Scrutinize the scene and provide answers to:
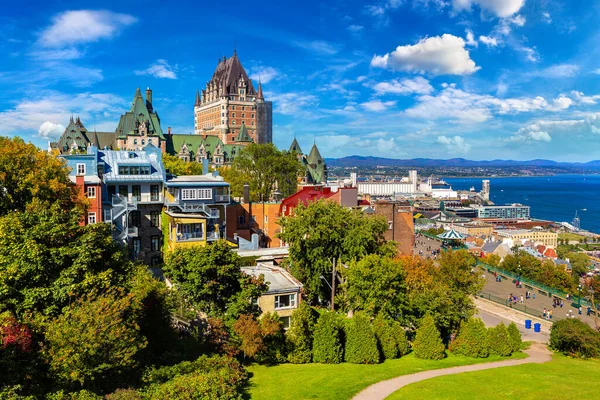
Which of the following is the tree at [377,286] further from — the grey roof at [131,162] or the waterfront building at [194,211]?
the grey roof at [131,162]

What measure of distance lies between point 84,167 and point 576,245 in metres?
152

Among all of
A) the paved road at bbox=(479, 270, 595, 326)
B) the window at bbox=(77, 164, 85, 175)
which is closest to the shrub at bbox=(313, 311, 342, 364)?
the paved road at bbox=(479, 270, 595, 326)

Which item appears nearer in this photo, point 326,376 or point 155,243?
point 326,376

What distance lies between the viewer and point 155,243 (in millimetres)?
41469

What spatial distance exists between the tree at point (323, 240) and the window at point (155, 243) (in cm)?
1166

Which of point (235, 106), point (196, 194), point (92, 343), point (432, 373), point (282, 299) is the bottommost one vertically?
point (432, 373)

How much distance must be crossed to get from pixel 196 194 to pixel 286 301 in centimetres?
1546

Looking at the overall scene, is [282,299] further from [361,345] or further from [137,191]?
[137,191]

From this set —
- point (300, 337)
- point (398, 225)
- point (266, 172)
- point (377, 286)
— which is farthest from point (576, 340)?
point (266, 172)

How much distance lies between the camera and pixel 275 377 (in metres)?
24.2

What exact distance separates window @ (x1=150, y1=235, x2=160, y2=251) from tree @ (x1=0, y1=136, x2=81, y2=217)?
8634 mm

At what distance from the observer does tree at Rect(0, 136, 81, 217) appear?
32281 millimetres

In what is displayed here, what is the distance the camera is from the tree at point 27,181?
32281 mm

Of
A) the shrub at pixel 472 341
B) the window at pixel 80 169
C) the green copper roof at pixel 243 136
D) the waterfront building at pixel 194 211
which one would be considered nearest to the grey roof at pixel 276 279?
the waterfront building at pixel 194 211
